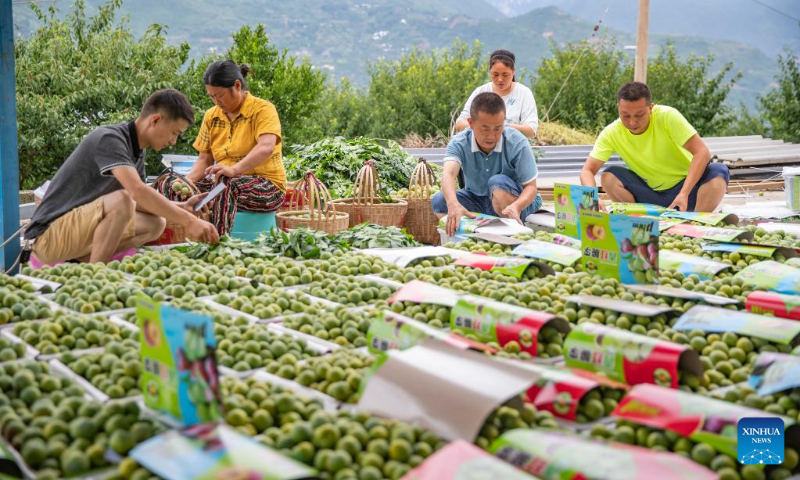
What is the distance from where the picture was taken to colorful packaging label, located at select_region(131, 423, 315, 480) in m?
1.18

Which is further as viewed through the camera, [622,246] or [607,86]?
[607,86]

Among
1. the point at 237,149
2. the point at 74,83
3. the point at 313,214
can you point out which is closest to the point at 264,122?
the point at 237,149

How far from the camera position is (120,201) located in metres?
3.60

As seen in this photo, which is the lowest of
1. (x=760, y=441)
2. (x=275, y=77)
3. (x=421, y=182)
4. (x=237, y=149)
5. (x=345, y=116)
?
(x=760, y=441)

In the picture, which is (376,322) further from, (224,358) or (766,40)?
(766,40)

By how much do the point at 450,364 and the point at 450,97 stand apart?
488 inches

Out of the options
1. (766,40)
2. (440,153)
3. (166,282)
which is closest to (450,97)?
(440,153)

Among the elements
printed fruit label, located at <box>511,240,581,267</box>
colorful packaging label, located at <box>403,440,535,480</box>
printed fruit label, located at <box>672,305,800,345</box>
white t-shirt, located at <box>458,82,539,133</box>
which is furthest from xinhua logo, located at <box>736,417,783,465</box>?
white t-shirt, located at <box>458,82,539,133</box>

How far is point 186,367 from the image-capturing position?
1375 millimetres

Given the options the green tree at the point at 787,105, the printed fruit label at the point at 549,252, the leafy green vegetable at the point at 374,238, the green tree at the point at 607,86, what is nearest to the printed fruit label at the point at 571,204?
the printed fruit label at the point at 549,252

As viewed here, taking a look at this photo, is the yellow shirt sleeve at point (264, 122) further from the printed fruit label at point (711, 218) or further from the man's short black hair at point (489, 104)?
the printed fruit label at point (711, 218)

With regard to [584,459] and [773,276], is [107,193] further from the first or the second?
[584,459]

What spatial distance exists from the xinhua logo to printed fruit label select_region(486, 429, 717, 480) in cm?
13

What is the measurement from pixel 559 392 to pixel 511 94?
4.07 m
